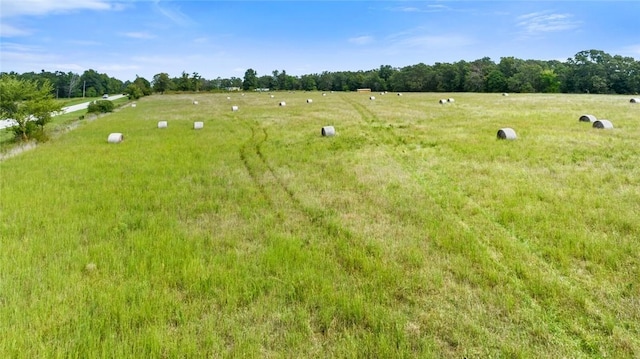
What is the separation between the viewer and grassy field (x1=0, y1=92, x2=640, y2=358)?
3.78 metres

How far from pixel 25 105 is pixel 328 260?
22.2 m

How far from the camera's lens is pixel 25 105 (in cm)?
1897

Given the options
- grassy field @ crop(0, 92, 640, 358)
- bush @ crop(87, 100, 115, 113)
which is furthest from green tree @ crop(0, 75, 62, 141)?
bush @ crop(87, 100, 115, 113)

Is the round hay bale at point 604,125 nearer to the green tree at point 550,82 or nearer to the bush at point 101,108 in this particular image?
the bush at point 101,108

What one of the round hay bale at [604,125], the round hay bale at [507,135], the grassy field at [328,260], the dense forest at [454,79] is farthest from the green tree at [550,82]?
the grassy field at [328,260]

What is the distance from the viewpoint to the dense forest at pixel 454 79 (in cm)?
7744

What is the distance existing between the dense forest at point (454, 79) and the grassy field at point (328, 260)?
2767 inches

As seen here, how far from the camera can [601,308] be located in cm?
414

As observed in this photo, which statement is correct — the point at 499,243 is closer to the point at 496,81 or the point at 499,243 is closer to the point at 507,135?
the point at 507,135

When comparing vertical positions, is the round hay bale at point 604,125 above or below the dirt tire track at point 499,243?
above

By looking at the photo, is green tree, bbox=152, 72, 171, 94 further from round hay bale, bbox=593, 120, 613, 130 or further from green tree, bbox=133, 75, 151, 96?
round hay bale, bbox=593, 120, 613, 130

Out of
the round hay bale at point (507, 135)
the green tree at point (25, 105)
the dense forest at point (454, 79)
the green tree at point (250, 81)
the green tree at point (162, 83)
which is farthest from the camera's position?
the green tree at point (250, 81)

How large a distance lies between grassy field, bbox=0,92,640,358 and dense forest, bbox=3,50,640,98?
231 ft

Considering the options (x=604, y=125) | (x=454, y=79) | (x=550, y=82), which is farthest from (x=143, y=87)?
(x=550, y=82)
